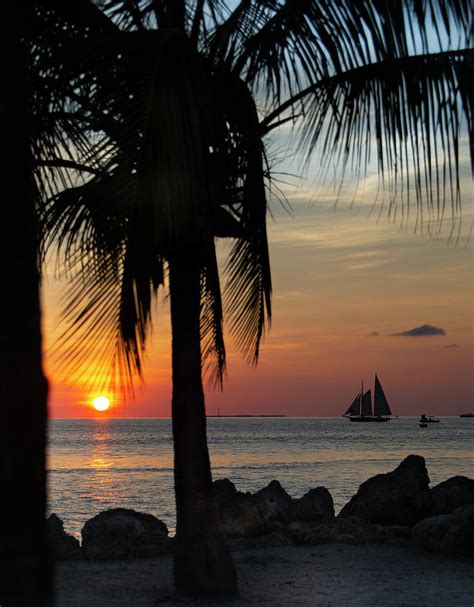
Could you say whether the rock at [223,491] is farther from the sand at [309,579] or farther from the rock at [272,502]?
the sand at [309,579]

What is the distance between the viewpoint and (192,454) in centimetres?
998

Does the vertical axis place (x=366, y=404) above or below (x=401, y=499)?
below

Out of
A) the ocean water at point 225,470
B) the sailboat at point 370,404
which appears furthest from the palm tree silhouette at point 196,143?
the sailboat at point 370,404

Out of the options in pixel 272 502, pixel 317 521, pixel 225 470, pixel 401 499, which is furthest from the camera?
pixel 225 470

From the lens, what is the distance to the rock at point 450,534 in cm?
1269

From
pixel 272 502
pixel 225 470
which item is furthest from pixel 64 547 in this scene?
pixel 225 470

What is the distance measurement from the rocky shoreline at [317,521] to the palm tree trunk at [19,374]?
31.3ft

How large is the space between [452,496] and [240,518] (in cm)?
421

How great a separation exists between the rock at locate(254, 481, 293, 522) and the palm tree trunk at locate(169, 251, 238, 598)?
568cm

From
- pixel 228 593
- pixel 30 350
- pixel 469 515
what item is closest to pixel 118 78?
pixel 30 350

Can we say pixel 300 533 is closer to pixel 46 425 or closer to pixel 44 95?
pixel 44 95

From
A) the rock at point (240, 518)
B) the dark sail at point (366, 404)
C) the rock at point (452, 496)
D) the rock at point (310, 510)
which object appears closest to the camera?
the rock at point (240, 518)

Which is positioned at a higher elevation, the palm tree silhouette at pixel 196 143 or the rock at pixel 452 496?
the palm tree silhouette at pixel 196 143

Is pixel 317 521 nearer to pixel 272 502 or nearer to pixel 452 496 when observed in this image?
pixel 272 502
